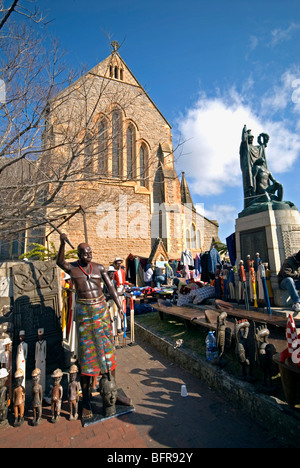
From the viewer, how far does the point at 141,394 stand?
3447 millimetres

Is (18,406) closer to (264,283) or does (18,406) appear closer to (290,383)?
(290,383)

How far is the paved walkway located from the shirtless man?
356 mm

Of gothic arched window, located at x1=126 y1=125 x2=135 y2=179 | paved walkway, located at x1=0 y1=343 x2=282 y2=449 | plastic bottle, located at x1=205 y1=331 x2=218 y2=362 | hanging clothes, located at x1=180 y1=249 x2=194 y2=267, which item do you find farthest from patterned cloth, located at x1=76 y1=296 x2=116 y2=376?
gothic arched window, located at x1=126 y1=125 x2=135 y2=179

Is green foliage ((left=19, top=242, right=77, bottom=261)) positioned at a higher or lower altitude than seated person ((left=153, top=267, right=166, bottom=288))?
higher

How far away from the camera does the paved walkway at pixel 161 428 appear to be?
2.39m

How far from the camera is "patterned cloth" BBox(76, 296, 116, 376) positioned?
294 cm

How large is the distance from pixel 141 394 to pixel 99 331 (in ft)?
4.39

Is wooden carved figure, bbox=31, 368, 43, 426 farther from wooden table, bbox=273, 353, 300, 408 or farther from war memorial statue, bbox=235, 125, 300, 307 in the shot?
war memorial statue, bbox=235, 125, 300, 307

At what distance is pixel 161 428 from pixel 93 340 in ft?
4.14

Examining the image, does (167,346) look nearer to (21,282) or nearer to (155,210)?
(21,282)

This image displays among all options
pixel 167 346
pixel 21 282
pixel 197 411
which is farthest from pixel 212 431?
pixel 21 282

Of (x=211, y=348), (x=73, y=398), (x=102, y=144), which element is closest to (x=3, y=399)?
(x=73, y=398)

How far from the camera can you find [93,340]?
2980 millimetres

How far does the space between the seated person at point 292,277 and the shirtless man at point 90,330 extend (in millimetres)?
4135
